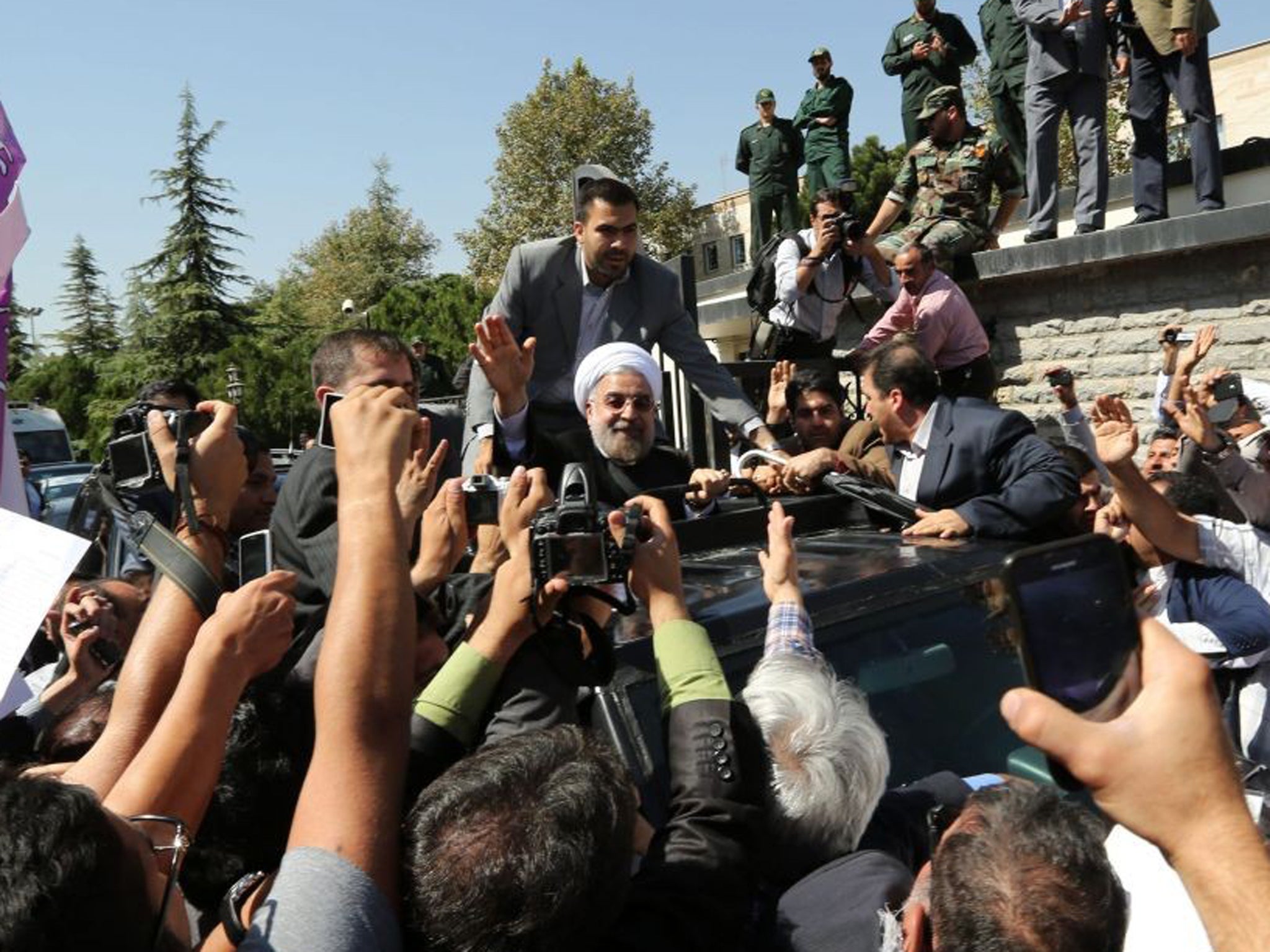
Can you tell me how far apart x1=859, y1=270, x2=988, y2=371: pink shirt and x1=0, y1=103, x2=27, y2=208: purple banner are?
4.72 m

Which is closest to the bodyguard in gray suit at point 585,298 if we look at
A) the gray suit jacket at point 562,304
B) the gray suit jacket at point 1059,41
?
the gray suit jacket at point 562,304

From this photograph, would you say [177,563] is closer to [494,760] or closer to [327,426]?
[327,426]

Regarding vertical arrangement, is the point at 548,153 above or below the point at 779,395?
above

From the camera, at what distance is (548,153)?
118 ft

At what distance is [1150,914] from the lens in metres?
2.10

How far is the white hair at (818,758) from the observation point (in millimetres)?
2148

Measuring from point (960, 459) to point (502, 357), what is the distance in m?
1.53

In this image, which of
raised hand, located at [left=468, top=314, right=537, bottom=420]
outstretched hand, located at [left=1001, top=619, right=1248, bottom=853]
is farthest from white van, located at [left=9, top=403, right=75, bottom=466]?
outstretched hand, located at [left=1001, top=619, right=1248, bottom=853]

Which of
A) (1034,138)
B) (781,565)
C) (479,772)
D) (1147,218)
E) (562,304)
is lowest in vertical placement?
(479,772)

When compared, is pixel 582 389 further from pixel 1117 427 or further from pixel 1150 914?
pixel 1150 914

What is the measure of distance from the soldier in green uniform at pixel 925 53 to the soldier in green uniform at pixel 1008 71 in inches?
9.5

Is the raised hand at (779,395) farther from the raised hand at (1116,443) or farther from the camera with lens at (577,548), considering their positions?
the camera with lens at (577,548)

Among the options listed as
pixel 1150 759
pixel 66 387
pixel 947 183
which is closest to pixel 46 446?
pixel 66 387

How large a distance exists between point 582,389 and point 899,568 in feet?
4.52
